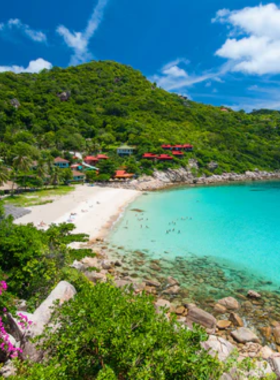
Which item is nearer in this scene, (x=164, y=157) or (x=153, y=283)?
(x=153, y=283)

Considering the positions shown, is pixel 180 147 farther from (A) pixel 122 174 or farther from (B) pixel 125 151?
(A) pixel 122 174

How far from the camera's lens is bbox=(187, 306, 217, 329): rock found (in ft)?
32.6

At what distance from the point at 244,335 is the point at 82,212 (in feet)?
74.7

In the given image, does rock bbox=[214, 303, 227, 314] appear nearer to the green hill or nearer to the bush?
the bush

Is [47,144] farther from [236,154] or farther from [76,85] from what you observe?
[236,154]

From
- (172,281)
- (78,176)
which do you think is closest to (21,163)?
(78,176)

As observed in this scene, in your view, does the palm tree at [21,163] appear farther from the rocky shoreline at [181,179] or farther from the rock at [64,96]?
the rock at [64,96]

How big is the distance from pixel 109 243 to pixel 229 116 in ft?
412

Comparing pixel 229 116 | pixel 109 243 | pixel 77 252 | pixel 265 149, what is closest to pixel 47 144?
pixel 109 243

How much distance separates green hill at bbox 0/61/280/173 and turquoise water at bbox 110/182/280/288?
3925 cm

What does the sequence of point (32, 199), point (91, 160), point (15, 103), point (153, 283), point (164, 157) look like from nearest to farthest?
point (153, 283) → point (32, 199) → point (91, 160) → point (164, 157) → point (15, 103)

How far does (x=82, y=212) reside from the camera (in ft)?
93.9

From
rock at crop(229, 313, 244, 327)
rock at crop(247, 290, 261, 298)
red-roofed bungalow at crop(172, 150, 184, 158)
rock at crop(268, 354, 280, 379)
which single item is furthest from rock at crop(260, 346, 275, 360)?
red-roofed bungalow at crop(172, 150, 184, 158)

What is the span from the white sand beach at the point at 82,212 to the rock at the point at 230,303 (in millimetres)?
13085
